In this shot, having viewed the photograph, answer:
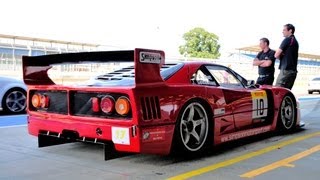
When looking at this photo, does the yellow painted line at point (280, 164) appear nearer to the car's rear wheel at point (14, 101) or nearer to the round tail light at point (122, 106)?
the round tail light at point (122, 106)

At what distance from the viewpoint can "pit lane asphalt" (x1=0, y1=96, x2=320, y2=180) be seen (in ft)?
13.2

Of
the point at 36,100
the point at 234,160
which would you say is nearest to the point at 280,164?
the point at 234,160

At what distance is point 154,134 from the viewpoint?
4098mm

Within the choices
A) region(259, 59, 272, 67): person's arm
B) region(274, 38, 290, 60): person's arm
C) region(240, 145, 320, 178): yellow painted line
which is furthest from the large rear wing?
region(259, 59, 272, 67): person's arm

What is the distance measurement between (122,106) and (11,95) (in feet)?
19.4

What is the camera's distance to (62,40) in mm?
31609

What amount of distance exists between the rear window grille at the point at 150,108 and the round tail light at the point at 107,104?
0.34 metres

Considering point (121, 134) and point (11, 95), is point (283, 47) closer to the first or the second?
point (121, 134)

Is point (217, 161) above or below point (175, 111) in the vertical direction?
below

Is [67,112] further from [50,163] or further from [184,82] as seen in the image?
[184,82]

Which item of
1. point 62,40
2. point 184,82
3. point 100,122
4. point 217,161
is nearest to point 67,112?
point 100,122

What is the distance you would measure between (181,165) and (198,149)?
0.45 meters

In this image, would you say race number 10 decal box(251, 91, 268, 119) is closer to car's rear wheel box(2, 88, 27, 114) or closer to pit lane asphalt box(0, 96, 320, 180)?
pit lane asphalt box(0, 96, 320, 180)

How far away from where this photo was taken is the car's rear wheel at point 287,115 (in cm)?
634
